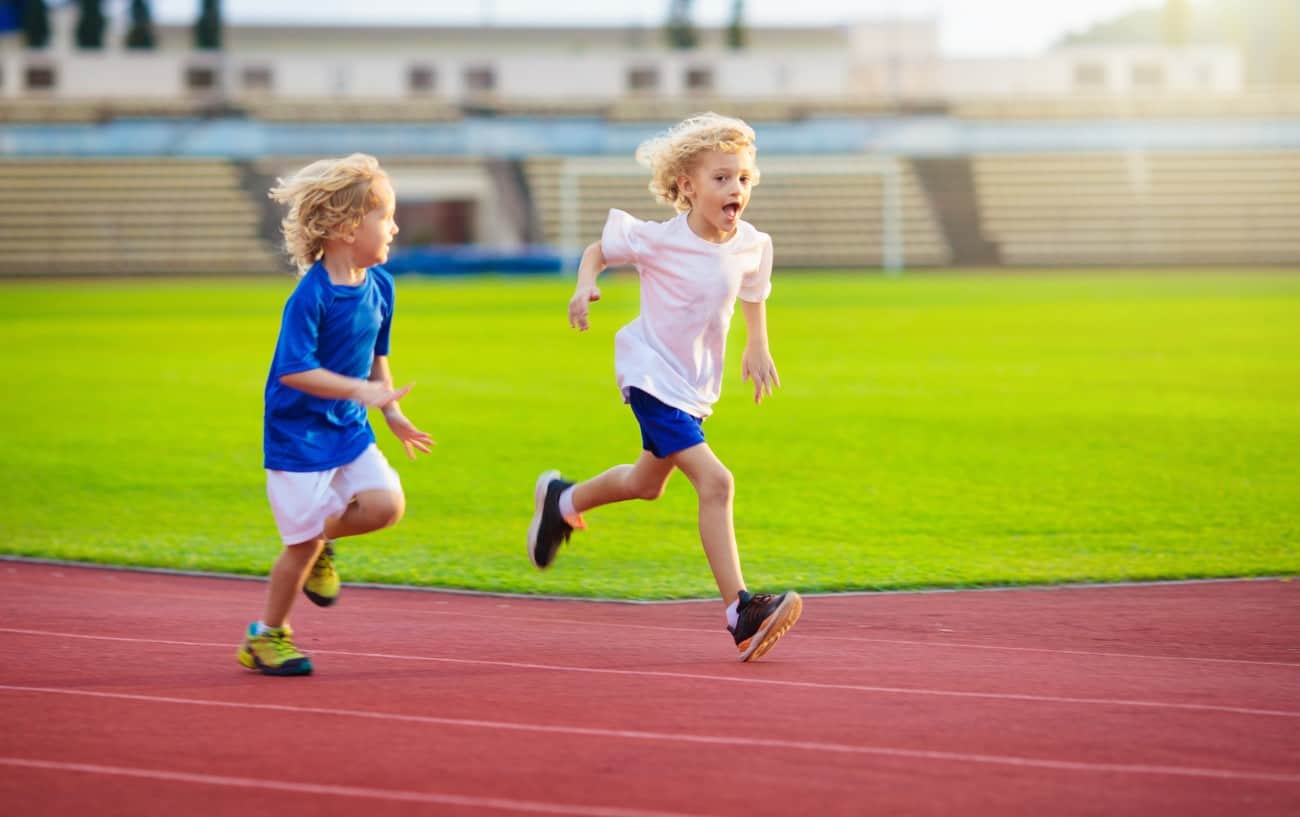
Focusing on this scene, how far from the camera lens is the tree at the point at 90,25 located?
65.4 metres

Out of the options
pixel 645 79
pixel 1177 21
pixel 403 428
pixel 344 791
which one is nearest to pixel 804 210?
pixel 645 79

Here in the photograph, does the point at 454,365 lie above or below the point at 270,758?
below

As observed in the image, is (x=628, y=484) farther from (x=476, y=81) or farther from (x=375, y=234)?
(x=476, y=81)

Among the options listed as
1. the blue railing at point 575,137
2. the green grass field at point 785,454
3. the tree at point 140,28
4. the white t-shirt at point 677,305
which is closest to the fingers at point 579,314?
the white t-shirt at point 677,305

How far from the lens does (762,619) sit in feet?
18.6

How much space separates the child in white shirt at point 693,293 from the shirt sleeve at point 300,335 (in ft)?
3.01

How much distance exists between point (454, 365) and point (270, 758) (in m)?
16.2

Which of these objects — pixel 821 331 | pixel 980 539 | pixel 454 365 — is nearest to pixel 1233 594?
pixel 980 539

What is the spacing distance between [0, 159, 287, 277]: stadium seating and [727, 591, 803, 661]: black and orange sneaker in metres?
45.2

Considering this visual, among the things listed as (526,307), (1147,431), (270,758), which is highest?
(270,758)

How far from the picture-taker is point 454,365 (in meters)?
20.7

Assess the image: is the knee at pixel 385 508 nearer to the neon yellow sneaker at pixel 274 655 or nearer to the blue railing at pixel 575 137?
the neon yellow sneaker at pixel 274 655

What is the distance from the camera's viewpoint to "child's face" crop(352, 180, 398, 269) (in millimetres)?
5621

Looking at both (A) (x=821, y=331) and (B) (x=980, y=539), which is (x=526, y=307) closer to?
(A) (x=821, y=331)
